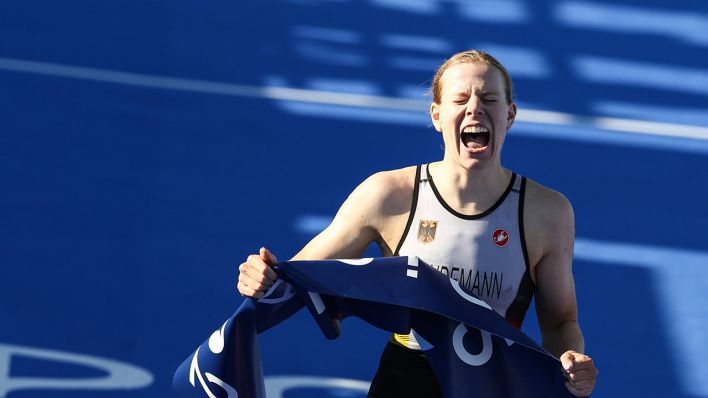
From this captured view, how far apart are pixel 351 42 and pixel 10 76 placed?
174 cm

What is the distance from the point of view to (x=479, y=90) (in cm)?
287

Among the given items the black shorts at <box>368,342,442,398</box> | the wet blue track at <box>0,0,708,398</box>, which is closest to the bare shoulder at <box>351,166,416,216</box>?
the black shorts at <box>368,342,442,398</box>

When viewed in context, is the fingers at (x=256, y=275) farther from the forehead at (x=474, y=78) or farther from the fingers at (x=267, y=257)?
the forehead at (x=474, y=78)

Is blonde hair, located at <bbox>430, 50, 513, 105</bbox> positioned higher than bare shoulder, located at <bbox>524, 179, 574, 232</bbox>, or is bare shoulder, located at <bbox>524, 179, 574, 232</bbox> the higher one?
blonde hair, located at <bbox>430, 50, 513, 105</bbox>

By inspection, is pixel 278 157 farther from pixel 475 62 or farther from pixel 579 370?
pixel 579 370

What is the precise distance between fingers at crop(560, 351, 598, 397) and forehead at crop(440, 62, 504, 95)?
658 mm

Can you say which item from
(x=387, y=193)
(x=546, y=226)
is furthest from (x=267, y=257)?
(x=546, y=226)

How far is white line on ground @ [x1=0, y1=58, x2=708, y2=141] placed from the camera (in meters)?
5.88

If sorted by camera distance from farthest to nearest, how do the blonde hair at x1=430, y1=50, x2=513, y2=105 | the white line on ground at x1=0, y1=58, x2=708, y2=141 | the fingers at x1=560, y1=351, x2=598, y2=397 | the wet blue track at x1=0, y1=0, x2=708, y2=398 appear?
the white line on ground at x1=0, y1=58, x2=708, y2=141 < the wet blue track at x1=0, y1=0, x2=708, y2=398 < the blonde hair at x1=430, y1=50, x2=513, y2=105 < the fingers at x1=560, y1=351, x2=598, y2=397

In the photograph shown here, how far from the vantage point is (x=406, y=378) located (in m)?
2.89

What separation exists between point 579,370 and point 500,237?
0.38 m

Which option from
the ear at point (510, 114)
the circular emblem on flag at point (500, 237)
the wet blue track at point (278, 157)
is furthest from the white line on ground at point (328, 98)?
the circular emblem on flag at point (500, 237)

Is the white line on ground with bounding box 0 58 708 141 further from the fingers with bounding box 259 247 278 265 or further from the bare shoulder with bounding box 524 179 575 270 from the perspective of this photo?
the fingers with bounding box 259 247 278 265

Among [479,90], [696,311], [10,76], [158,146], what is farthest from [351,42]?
[479,90]
